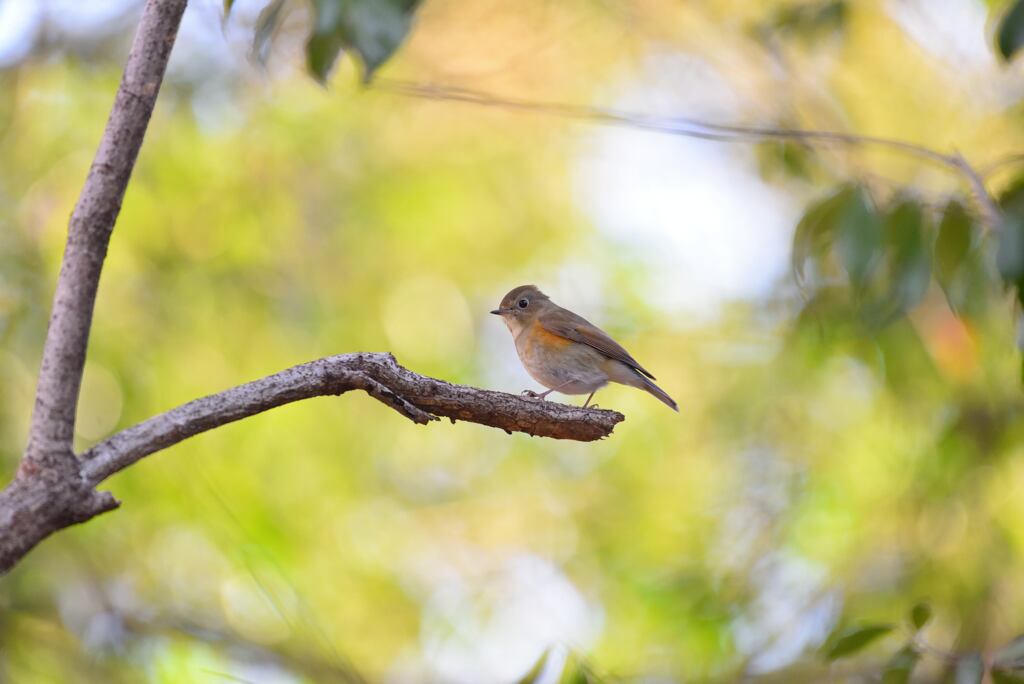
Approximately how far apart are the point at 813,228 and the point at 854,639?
1687mm

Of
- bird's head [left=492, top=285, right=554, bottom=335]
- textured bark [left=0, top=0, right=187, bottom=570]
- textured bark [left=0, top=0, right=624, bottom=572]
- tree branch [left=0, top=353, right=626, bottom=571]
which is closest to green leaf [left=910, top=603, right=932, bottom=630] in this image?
tree branch [left=0, top=353, right=626, bottom=571]

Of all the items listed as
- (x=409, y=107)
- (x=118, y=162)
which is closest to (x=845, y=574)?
(x=409, y=107)

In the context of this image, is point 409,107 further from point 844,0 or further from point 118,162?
point 118,162

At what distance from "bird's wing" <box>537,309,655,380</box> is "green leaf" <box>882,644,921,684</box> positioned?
79.5 inches

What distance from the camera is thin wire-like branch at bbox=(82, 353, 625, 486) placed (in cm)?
188

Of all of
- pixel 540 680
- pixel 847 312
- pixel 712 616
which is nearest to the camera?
pixel 540 680

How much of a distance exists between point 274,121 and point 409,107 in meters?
1.41

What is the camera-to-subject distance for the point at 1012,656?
A: 2.85 metres

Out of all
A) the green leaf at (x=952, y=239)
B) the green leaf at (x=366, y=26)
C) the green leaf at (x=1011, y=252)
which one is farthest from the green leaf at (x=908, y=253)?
the green leaf at (x=366, y=26)

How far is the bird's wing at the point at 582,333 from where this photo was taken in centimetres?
520

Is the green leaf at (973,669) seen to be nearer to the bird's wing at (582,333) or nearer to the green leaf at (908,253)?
the green leaf at (908,253)

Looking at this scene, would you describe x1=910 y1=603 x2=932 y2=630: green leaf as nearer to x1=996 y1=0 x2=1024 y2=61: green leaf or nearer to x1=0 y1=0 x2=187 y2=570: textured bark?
x1=996 y1=0 x2=1024 y2=61: green leaf

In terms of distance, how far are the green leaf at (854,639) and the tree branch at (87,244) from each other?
2427 millimetres

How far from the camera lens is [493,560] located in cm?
Result: 870
